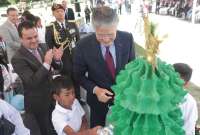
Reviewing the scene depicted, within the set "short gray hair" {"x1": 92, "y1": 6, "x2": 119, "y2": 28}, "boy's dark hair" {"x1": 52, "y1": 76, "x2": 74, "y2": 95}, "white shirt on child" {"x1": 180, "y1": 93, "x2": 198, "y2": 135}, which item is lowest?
"white shirt on child" {"x1": 180, "y1": 93, "x2": 198, "y2": 135}

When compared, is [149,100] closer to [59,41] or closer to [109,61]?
[109,61]

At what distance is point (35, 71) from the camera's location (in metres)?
2.94

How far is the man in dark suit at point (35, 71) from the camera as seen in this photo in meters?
2.85

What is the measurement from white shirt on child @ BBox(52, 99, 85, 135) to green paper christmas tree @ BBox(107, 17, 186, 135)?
1.09m

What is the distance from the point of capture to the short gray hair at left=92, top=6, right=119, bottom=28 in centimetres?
203

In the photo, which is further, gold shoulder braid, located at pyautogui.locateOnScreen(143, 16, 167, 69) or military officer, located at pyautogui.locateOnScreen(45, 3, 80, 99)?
military officer, located at pyautogui.locateOnScreen(45, 3, 80, 99)

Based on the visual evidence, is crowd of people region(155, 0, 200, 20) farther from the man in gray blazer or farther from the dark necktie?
the dark necktie

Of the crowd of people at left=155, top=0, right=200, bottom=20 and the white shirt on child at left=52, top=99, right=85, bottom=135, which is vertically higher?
the white shirt on child at left=52, top=99, right=85, bottom=135

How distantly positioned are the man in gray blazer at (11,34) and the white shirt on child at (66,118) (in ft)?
10.4

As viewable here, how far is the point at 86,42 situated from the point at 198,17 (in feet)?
46.4

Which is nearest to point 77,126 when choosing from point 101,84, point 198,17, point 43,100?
point 101,84

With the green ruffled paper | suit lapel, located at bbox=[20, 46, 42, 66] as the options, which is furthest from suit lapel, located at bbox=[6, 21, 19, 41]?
the green ruffled paper

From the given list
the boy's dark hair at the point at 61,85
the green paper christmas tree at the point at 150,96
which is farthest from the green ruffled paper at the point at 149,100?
the boy's dark hair at the point at 61,85

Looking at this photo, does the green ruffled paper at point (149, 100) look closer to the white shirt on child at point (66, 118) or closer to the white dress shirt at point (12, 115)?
the white dress shirt at point (12, 115)
